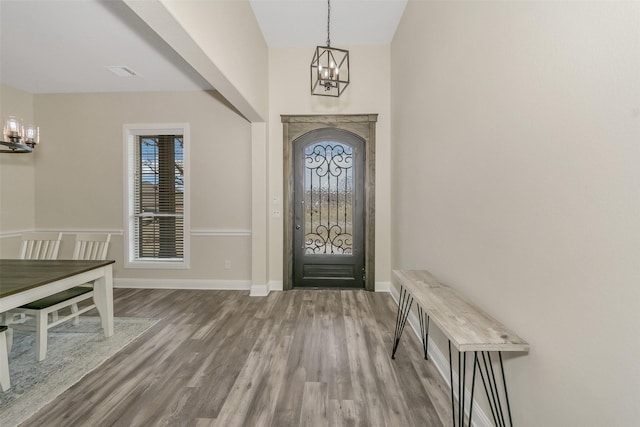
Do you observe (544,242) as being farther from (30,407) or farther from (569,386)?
(30,407)

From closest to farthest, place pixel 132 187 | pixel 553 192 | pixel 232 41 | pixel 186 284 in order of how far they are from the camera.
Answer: pixel 553 192 < pixel 232 41 < pixel 186 284 < pixel 132 187

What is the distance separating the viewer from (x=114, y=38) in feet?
9.75

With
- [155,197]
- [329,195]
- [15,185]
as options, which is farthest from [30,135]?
[329,195]

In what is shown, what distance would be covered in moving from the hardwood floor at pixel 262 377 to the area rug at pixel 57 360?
11cm

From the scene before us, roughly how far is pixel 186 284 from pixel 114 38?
3.32 m

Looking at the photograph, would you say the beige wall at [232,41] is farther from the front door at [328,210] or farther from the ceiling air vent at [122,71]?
the ceiling air vent at [122,71]

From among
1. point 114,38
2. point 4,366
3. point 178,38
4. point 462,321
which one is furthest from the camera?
point 114,38

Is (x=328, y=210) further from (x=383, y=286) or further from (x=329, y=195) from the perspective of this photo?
(x=383, y=286)

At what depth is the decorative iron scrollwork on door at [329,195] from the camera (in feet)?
13.3

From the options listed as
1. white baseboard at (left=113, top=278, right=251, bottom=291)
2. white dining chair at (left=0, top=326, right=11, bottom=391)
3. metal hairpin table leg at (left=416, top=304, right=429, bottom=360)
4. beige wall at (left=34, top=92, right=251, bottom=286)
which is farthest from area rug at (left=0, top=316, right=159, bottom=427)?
metal hairpin table leg at (left=416, top=304, right=429, bottom=360)

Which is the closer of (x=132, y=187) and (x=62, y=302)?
(x=62, y=302)

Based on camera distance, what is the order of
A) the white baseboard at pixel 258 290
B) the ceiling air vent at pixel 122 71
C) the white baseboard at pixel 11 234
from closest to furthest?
the ceiling air vent at pixel 122 71, the white baseboard at pixel 258 290, the white baseboard at pixel 11 234

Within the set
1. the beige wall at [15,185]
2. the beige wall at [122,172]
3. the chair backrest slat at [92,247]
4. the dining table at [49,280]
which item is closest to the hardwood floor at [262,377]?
the dining table at [49,280]

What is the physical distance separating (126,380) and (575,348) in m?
2.76
